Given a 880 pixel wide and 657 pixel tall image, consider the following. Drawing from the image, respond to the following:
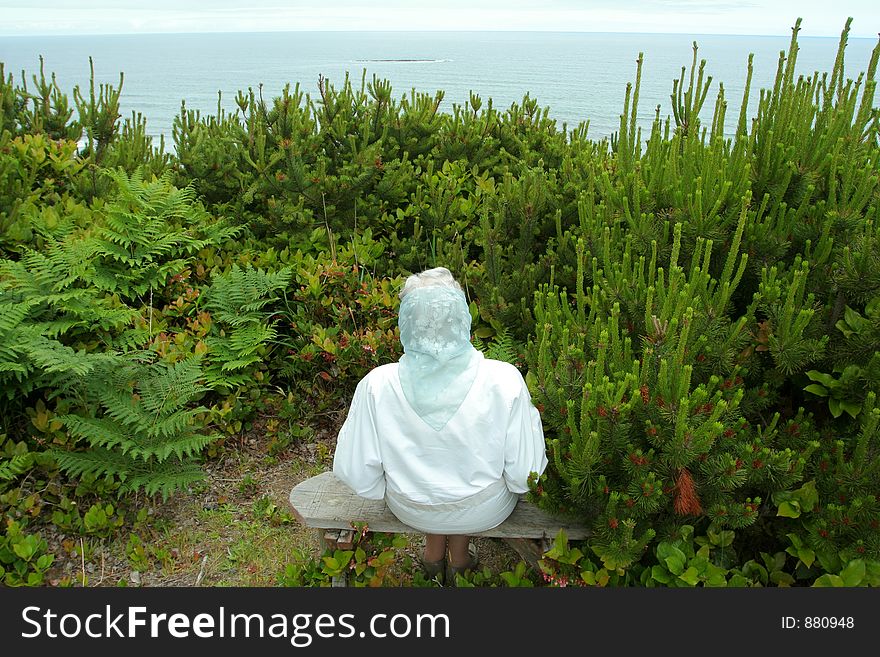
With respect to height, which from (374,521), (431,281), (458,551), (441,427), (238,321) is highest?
(431,281)

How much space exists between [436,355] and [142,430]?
210 cm

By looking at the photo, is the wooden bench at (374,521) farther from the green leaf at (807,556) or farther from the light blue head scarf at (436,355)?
the green leaf at (807,556)

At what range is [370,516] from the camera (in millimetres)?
3373

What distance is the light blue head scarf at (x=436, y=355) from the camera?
9.40 ft

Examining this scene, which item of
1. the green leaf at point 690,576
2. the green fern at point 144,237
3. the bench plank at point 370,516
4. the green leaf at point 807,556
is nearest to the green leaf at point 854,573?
the green leaf at point 807,556

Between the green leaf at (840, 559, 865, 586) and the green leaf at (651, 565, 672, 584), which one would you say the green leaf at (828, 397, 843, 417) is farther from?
the green leaf at (651, 565, 672, 584)

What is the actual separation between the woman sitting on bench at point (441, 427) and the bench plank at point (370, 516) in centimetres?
14

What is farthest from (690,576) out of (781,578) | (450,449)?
(450,449)

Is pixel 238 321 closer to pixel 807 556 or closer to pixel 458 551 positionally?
pixel 458 551

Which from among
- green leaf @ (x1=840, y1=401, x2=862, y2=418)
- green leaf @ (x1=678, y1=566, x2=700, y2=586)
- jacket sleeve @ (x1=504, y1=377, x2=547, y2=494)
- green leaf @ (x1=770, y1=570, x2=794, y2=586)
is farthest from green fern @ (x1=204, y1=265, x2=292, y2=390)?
green leaf @ (x1=840, y1=401, x2=862, y2=418)

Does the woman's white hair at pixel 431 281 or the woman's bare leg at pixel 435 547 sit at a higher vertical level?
the woman's white hair at pixel 431 281

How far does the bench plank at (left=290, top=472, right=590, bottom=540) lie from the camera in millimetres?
3221

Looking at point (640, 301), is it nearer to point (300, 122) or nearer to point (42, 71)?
point (300, 122)

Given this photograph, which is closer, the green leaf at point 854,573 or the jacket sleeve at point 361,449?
the green leaf at point 854,573
